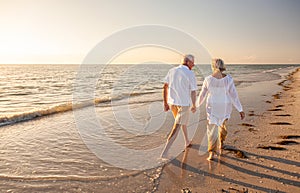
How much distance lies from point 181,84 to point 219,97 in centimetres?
84

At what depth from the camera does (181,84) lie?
4.97 m

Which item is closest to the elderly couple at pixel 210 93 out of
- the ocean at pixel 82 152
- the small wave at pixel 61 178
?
the ocean at pixel 82 152

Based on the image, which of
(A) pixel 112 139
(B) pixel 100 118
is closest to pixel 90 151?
(A) pixel 112 139

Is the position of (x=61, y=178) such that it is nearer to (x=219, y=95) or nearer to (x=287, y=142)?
(x=219, y=95)

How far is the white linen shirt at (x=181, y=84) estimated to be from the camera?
4930 millimetres

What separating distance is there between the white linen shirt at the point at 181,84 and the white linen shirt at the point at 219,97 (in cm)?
30

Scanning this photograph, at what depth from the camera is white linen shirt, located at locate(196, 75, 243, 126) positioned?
15.8 feet

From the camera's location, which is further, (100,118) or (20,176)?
(100,118)

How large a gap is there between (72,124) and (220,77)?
6383 millimetres

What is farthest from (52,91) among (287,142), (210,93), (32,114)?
(287,142)

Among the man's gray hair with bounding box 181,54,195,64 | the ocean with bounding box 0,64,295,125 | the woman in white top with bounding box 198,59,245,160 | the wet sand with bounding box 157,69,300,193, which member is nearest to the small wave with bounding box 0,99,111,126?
the ocean with bounding box 0,64,295,125

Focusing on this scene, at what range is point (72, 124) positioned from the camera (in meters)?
9.05

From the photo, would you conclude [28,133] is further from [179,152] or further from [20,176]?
[179,152]

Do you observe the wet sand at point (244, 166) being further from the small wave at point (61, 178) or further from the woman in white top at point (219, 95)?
the small wave at point (61, 178)
